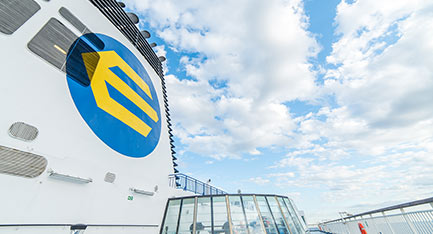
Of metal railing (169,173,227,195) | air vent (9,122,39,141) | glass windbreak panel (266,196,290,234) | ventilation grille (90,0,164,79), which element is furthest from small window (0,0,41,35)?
glass windbreak panel (266,196,290,234)

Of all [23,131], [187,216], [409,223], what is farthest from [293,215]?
[23,131]

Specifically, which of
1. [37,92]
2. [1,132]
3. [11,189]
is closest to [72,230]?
[11,189]

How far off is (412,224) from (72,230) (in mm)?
9906

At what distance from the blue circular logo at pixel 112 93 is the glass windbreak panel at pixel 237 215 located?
521 centimetres

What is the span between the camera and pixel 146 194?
7836 millimetres

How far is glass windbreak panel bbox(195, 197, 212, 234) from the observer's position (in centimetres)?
823

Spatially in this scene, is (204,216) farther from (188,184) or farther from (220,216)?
(188,184)

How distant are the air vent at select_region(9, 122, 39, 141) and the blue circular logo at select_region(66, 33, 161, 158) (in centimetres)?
137

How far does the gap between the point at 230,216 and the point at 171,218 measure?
308 cm

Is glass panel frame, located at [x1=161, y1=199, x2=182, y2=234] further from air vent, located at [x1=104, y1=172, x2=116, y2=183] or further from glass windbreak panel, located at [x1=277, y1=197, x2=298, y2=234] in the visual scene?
glass windbreak panel, located at [x1=277, y1=197, x2=298, y2=234]

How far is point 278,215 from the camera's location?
9211mm

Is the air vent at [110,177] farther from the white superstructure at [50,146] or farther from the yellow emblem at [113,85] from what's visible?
the yellow emblem at [113,85]

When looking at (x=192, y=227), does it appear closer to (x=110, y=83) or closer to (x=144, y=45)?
(x=110, y=83)

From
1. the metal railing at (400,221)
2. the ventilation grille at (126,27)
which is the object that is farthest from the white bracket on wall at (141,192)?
the metal railing at (400,221)
